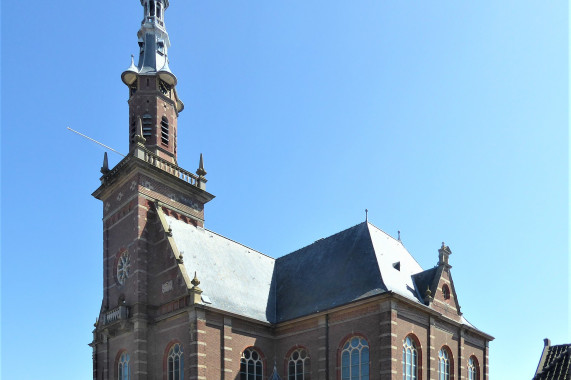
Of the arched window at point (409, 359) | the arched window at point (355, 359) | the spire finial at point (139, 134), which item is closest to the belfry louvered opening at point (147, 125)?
the spire finial at point (139, 134)

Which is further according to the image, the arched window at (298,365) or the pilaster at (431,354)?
the arched window at (298,365)

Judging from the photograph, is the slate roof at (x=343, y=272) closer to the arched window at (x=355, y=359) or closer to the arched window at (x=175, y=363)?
the arched window at (x=355, y=359)

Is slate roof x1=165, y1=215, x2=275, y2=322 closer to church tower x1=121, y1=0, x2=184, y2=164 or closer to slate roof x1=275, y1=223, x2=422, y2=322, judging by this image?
slate roof x1=275, y1=223, x2=422, y2=322

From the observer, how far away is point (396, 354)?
28453 millimetres

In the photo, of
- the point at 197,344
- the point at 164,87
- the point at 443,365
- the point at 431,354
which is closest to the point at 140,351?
the point at 197,344

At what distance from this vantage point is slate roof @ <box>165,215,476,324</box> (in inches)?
1265

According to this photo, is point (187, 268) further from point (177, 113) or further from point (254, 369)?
point (177, 113)

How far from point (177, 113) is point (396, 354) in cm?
2537

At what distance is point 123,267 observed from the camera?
3534 centimetres

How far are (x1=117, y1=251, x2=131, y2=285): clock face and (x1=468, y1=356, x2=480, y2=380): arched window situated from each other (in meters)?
24.1

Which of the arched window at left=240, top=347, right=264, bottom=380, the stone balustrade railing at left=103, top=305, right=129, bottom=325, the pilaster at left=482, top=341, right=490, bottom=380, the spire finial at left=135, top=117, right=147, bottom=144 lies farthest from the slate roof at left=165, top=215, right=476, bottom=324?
the pilaster at left=482, top=341, right=490, bottom=380

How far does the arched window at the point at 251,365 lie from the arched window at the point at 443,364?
36.4 ft

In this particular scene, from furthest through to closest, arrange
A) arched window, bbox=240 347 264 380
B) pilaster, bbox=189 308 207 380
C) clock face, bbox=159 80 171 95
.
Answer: clock face, bbox=159 80 171 95, arched window, bbox=240 347 264 380, pilaster, bbox=189 308 207 380

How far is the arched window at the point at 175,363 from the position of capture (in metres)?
30.3
